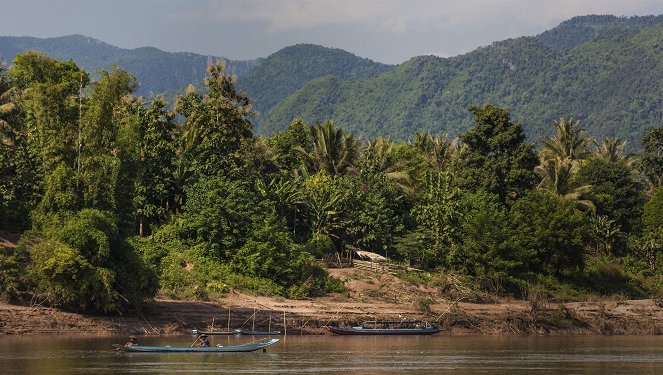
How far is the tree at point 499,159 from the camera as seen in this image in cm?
7075

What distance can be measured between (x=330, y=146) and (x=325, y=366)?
3797 centimetres

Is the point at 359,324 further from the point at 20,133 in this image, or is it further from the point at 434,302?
the point at 20,133

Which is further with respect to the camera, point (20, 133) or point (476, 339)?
point (20, 133)

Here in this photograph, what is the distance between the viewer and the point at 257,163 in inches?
2734

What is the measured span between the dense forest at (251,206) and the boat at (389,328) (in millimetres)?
4336

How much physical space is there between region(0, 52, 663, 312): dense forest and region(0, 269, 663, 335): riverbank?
1.22 metres

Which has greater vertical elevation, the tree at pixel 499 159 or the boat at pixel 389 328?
the tree at pixel 499 159

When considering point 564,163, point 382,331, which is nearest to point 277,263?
point 382,331

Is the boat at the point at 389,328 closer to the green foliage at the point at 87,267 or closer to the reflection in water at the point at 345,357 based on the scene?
the reflection in water at the point at 345,357

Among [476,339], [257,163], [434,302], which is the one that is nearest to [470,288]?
[434,302]

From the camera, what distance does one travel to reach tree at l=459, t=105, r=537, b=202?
70.8 meters

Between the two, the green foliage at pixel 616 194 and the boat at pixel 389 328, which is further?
the green foliage at pixel 616 194

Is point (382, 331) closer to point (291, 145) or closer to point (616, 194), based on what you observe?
point (291, 145)

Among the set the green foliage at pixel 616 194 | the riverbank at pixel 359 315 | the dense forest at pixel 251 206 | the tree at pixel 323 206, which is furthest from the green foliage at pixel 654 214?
the tree at pixel 323 206
